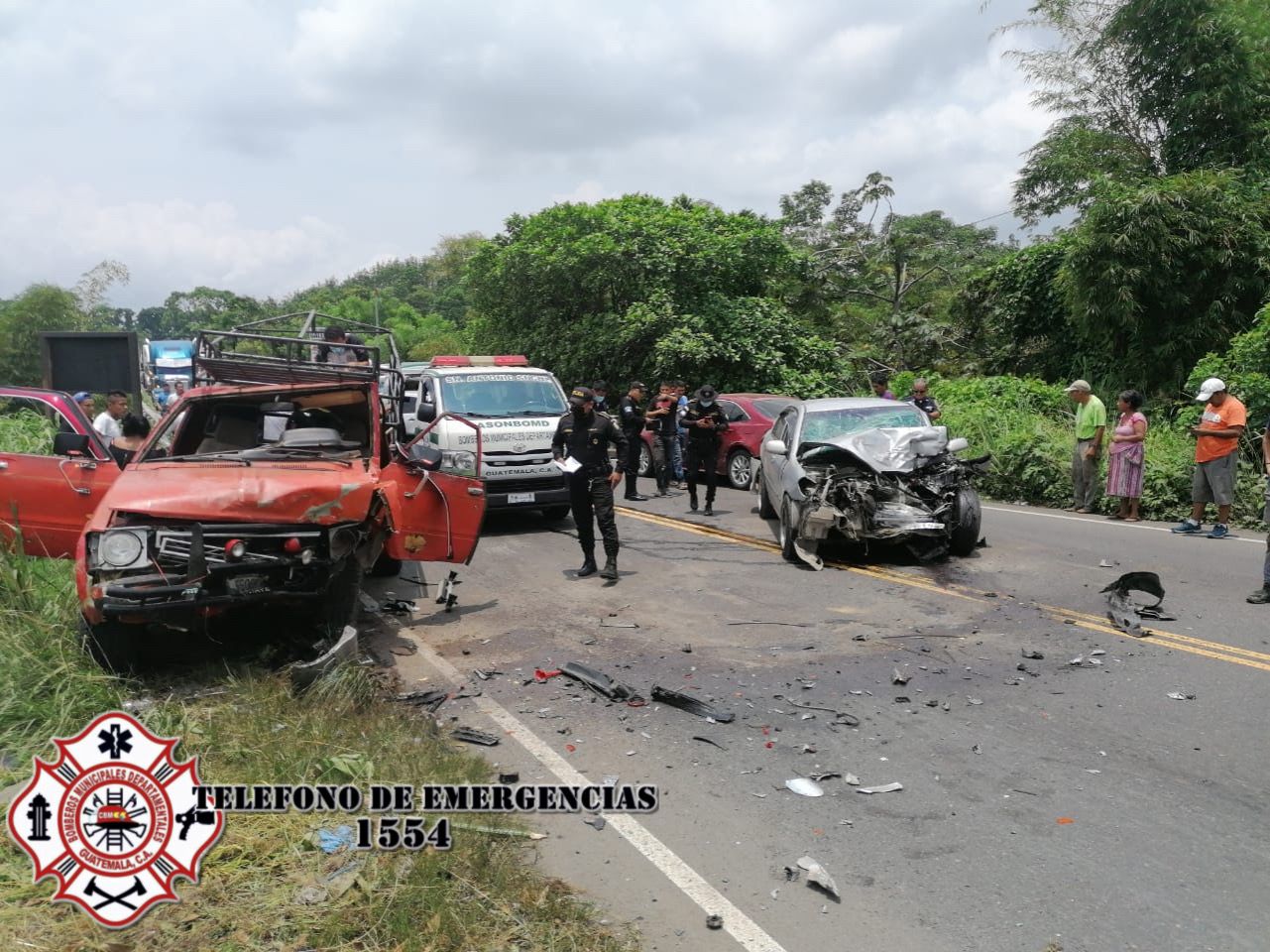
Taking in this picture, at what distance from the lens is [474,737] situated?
A: 5031mm

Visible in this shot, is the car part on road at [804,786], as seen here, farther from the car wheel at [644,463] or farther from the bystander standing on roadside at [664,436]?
Result: the car wheel at [644,463]

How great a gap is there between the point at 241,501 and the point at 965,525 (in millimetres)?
6814

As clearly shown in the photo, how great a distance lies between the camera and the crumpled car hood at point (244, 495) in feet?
18.0

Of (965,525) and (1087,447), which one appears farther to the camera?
(1087,447)

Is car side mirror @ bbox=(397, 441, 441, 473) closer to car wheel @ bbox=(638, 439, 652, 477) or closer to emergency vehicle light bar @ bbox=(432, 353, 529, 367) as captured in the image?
emergency vehicle light bar @ bbox=(432, 353, 529, 367)

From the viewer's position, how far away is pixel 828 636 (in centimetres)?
686

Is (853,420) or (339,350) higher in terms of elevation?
(339,350)

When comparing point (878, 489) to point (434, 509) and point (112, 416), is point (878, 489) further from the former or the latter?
point (112, 416)

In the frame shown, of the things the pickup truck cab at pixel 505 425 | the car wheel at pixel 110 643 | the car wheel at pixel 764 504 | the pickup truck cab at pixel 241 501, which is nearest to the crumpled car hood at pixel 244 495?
the pickup truck cab at pixel 241 501

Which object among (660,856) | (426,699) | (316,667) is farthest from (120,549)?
(660,856)

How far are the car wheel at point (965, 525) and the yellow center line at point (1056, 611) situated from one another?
2.88 ft

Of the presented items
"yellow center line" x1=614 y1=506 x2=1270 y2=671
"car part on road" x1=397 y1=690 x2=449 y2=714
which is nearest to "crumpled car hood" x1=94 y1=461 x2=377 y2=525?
"car part on road" x1=397 y1=690 x2=449 y2=714

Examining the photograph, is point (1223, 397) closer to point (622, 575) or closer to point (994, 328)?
point (622, 575)

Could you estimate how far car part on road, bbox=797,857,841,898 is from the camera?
3.54m
